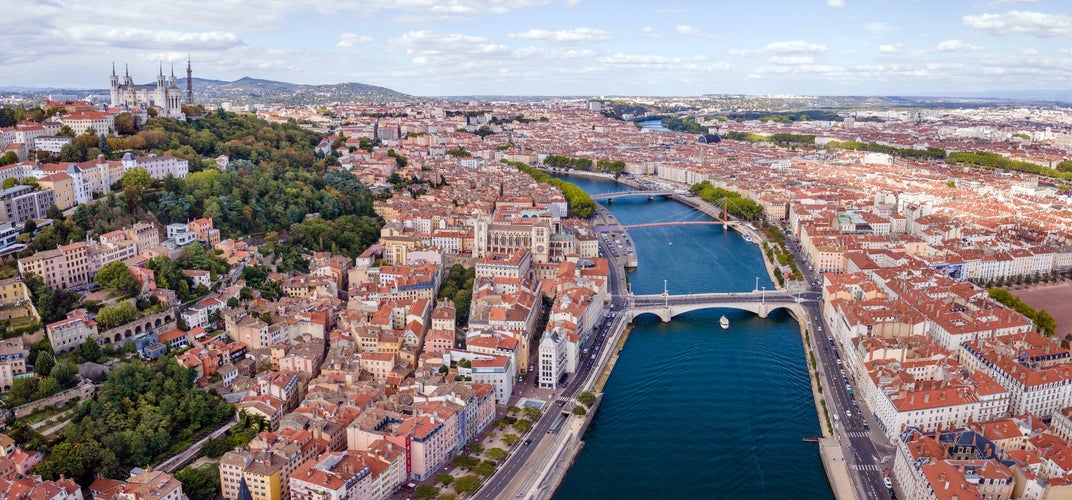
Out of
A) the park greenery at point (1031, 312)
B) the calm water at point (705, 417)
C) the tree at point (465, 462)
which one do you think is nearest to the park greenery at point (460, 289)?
the calm water at point (705, 417)

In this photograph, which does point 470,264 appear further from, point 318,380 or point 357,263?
point 318,380

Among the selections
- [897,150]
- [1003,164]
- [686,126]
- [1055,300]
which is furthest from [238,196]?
[686,126]

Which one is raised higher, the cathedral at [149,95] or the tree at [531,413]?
the cathedral at [149,95]

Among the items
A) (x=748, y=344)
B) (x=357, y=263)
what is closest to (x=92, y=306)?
(x=357, y=263)

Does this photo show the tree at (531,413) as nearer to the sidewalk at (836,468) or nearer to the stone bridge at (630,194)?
the sidewalk at (836,468)

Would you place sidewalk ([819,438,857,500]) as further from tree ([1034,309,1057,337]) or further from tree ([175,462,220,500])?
tree ([175,462,220,500])
